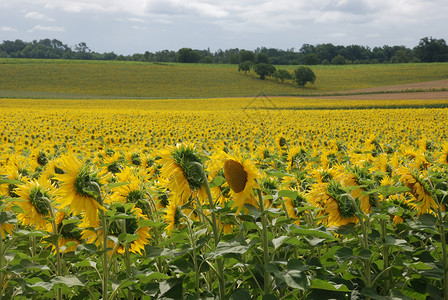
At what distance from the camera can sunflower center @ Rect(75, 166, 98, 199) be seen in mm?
2129

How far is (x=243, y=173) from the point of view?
2.21 metres

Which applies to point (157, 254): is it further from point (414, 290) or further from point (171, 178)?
point (414, 290)

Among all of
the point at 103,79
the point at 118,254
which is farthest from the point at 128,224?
the point at 103,79

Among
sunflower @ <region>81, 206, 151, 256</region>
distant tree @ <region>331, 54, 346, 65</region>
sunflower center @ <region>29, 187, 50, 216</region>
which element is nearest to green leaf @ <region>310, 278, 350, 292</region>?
sunflower @ <region>81, 206, 151, 256</region>

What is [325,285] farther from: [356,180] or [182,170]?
[182,170]

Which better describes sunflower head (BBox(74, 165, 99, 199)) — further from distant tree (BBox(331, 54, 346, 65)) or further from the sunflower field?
distant tree (BBox(331, 54, 346, 65))

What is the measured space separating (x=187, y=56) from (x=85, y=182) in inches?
4748

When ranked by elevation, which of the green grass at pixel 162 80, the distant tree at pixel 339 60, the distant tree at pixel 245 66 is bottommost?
the green grass at pixel 162 80

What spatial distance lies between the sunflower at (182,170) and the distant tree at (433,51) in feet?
426

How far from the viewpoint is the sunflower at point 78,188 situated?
84.7 inches

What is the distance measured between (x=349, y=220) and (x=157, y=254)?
1.21 metres

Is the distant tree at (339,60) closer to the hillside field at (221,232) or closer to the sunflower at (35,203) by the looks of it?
the hillside field at (221,232)

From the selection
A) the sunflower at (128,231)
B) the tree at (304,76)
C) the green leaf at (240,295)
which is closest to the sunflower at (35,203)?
the sunflower at (128,231)

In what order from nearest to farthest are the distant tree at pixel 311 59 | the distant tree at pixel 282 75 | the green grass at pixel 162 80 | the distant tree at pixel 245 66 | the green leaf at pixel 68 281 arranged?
the green leaf at pixel 68 281, the green grass at pixel 162 80, the distant tree at pixel 282 75, the distant tree at pixel 245 66, the distant tree at pixel 311 59
